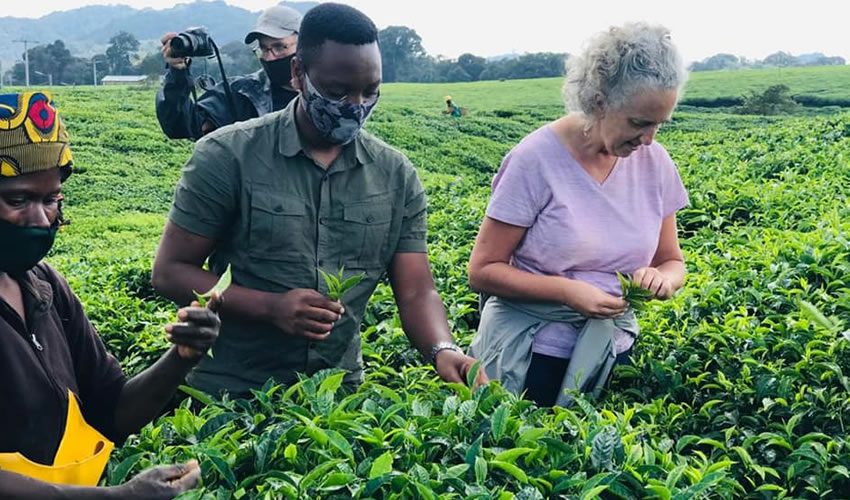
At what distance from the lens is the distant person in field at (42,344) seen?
173cm

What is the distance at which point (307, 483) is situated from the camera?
5.89 feet

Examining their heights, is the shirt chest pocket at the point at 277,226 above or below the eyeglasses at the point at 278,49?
below

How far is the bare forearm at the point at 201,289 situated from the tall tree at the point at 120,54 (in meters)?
73.6

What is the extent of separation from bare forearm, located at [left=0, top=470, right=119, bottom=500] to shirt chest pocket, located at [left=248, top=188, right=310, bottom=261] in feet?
2.95

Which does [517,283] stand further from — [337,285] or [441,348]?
[337,285]

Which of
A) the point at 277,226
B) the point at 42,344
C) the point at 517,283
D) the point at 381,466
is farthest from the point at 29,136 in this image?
the point at 517,283

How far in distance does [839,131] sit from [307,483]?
33.4 ft

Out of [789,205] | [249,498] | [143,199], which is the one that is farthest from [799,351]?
[143,199]

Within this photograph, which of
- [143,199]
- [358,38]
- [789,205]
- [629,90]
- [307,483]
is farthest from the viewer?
[143,199]

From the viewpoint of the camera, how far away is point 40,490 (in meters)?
1.67

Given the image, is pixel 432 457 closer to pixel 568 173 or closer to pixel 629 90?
pixel 568 173

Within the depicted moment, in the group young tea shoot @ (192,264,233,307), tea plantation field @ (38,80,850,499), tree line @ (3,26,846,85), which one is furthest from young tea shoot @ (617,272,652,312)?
tree line @ (3,26,846,85)

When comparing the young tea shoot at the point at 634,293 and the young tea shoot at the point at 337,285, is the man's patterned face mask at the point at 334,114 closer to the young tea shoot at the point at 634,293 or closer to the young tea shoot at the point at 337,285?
the young tea shoot at the point at 337,285

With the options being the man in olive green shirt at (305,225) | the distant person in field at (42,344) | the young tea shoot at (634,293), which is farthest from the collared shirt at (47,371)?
the young tea shoot at (634,293)
